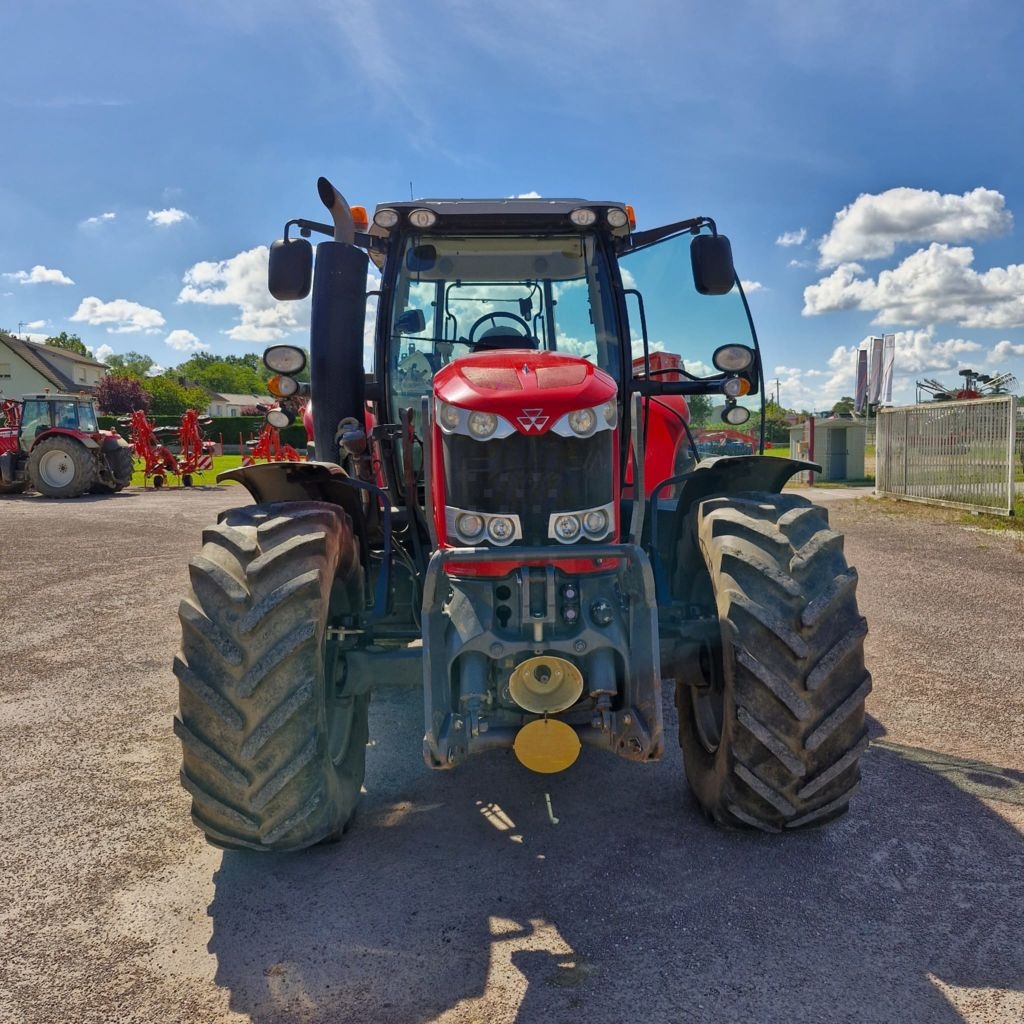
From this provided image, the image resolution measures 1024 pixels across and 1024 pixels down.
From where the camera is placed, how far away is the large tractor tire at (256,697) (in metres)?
2.72

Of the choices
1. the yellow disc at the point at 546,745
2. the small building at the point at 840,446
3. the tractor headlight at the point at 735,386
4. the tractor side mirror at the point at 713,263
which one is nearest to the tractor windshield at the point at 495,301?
the tractor side mirror at the point at 713,263

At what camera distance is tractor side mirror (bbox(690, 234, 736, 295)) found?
152 inches

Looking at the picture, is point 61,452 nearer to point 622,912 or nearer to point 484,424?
point 484,424

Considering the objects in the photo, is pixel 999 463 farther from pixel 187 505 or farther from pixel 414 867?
pixel 187 505

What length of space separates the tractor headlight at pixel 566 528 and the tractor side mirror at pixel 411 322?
1603 mm

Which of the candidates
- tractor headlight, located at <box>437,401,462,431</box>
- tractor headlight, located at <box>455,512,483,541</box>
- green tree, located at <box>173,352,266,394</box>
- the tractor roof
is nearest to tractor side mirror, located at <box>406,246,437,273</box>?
the tractor roof

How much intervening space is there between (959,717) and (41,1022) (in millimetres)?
4378

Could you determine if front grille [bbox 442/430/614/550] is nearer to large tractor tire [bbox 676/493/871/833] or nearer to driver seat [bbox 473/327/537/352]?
large tractor tire [bbox 676/493/871/833]

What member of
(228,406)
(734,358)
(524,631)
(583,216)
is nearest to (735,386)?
(734,358)

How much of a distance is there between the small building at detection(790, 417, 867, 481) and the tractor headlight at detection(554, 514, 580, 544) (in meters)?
20.5

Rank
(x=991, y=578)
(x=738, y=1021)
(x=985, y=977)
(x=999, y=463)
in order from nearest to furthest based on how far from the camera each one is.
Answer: (x=738, y=1021), (x=985, y=977), (x=991, y=578), (x=999, y=463)

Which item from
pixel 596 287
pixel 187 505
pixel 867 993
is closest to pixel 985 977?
pixel 867 993

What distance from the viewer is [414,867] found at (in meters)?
3.07

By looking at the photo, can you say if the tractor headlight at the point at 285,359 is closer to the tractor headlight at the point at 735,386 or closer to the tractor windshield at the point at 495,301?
the tractor windshield at the point at 495,301
